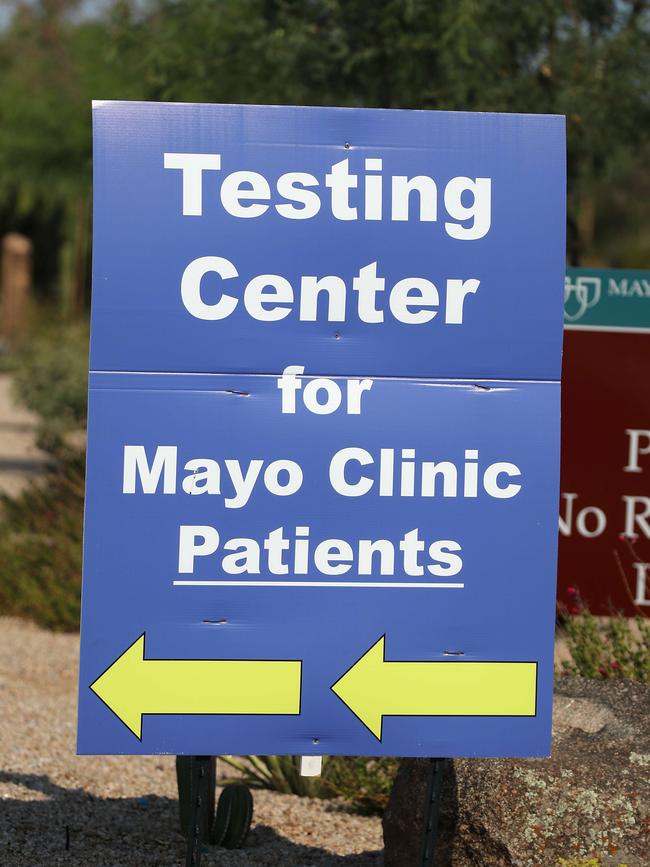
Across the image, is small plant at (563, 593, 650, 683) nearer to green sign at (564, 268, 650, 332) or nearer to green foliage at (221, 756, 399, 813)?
green foliage at (221, 756, 399, 813)

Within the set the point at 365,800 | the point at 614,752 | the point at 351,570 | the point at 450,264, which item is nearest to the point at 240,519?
the point at 351,570

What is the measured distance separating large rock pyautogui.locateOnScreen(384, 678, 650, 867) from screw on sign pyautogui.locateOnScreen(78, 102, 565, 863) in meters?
0.50

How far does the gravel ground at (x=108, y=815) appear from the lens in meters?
4.63

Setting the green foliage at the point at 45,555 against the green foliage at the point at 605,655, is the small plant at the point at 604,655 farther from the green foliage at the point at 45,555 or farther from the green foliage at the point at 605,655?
the green foliage at the point at 45,555

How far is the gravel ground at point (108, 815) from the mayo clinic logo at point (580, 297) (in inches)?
124

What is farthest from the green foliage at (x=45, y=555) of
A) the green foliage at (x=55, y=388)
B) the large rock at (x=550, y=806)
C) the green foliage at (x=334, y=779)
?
the large rock at (x=550, y=806)

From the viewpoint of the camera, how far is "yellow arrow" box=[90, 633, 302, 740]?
11.4 ft

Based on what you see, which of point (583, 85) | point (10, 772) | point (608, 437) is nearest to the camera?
point (10, 772)

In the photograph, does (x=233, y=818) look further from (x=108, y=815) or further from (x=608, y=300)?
(x=608, y=300)

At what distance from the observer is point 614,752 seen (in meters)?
4.16

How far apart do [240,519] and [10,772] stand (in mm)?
2541

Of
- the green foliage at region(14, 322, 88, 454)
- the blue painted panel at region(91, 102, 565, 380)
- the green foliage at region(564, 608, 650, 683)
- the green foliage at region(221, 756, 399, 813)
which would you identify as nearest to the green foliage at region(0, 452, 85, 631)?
the green foliage at region(14, 322, 88, 454)

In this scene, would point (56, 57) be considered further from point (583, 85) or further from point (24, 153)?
point (583, 85)

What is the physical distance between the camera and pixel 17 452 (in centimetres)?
1755
